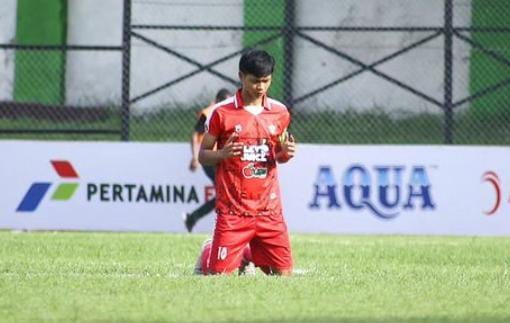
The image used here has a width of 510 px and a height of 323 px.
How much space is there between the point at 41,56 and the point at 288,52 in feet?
13.9

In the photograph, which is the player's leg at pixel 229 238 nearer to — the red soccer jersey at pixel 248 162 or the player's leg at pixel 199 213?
the red soccer jersey at pixel 248 162

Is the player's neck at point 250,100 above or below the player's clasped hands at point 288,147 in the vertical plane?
above

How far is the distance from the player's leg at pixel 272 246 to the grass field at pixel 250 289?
257mm

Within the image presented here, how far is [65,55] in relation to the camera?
24922 millimetres

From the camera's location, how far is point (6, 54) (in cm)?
2316

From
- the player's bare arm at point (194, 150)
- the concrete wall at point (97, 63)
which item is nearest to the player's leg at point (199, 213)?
the player's bare arm at point (194, 150)

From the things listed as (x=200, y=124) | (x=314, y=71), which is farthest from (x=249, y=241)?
(x=314, y=71)

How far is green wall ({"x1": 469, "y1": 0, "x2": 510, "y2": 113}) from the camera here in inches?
893

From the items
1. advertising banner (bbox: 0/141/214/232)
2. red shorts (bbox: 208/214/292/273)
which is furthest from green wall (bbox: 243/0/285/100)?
red shorts (bbox: 208/214/292/273)

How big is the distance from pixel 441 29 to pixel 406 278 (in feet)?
31.9

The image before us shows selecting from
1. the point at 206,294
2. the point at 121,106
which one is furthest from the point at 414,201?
the point at 206,294

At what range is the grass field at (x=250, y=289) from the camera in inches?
412

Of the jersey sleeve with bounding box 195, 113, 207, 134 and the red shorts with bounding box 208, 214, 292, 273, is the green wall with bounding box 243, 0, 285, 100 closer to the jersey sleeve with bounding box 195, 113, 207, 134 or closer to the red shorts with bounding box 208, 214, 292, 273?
the jersey sleeve with bounding box 195, 113, 207, 134

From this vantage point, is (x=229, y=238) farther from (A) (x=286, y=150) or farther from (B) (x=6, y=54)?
(B) (x=6, y=54)
